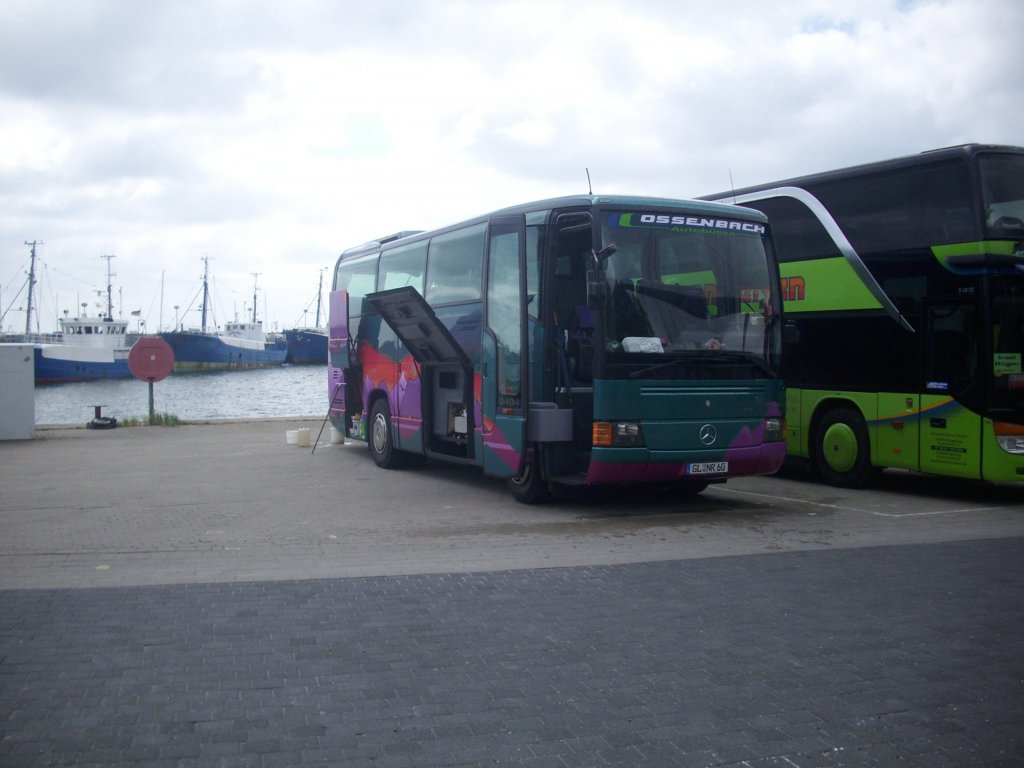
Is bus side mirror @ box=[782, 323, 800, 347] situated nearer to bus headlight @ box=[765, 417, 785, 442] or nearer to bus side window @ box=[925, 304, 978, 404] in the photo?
bus headlight @ box=[765, 417, 785, 442]

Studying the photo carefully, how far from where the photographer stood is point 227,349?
8100 centimetres

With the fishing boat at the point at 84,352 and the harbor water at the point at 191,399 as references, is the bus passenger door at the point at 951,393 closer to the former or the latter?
the harbor water at the point at 191,399

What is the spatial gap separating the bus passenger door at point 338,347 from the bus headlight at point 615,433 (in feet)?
27.0

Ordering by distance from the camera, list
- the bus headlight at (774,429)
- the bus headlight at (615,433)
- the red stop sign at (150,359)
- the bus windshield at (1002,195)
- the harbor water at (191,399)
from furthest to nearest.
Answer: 1. the harbor water at (191,399)
2. the red stop sign at (150,359)
3. the bus windshield at (1002,195)
4. the bus headlight at (774,429)
5. the bus headlight at (615,433)

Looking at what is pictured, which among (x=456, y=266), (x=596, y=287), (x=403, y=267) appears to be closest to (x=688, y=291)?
(x=596, y=287)

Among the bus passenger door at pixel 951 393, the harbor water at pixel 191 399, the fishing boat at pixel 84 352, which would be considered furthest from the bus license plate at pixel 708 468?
the fishing boat at pixel 84 352

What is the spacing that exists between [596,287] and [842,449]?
17.0 feet

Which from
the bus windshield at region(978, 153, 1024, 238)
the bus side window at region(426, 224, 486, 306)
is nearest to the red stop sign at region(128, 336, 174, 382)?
the bus side window at region(426, 224, 486, 306)

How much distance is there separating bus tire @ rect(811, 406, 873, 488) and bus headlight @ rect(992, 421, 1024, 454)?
1.89 metres

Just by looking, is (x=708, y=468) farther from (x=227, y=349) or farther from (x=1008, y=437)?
(x=227, y=349)

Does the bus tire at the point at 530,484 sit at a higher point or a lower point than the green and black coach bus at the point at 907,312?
lower

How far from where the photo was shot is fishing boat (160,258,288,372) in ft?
249

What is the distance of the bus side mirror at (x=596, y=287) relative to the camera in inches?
405

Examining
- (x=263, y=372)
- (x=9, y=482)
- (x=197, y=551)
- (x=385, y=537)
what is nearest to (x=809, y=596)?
(x=385, y=537)
